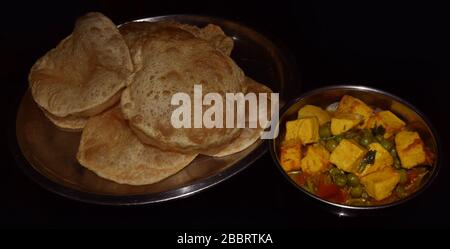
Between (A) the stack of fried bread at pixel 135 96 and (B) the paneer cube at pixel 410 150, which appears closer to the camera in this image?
(B) the paneer cube at pixel 410 150

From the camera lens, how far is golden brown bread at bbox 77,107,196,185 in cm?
217

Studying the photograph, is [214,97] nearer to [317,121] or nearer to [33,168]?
[317,121]

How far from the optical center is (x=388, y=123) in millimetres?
2221

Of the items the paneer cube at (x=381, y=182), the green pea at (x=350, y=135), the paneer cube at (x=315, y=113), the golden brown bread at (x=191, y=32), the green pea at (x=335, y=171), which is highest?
the golden brown bread at (x=191, y=32)

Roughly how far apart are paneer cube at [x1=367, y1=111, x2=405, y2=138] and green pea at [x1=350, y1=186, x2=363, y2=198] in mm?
336

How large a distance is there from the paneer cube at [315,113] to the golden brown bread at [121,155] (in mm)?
547

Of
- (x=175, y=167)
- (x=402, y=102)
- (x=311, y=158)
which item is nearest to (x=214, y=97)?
(x=175, y=167)

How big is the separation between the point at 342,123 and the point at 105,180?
110 cm

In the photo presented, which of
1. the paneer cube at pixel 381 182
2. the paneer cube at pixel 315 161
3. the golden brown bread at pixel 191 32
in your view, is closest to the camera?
the paneer cube at pixel 381 182

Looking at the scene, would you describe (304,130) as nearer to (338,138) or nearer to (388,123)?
(338,138)

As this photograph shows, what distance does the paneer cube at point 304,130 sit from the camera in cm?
214

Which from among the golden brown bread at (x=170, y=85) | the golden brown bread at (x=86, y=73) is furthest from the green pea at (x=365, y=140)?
the golden brown bread at (x=86, y=73)

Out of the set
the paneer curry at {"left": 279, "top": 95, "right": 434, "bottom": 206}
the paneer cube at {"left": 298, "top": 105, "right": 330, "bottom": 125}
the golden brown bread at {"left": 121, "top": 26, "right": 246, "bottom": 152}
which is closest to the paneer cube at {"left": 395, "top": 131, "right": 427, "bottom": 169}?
the paneer curry at {"left": 279, "top": 95, "right": 434, "bottom": 206}

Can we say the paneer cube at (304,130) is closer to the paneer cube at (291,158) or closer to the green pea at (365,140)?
the paneer cube at (291,158)
